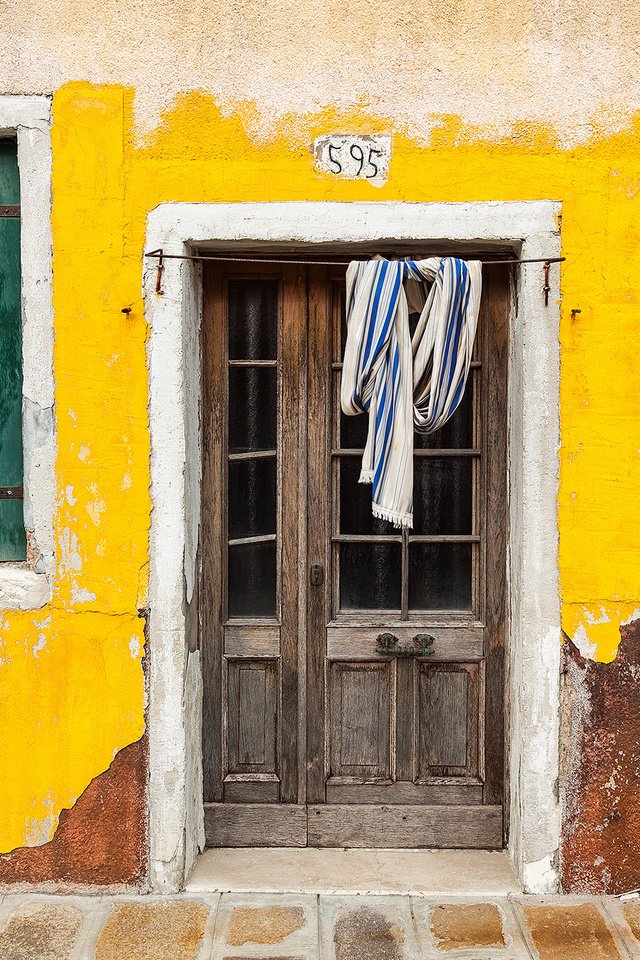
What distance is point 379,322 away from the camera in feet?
11.5

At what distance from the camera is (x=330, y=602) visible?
3986 millimetres

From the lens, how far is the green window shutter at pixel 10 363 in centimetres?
373

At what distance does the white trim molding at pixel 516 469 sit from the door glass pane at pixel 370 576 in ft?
1.77

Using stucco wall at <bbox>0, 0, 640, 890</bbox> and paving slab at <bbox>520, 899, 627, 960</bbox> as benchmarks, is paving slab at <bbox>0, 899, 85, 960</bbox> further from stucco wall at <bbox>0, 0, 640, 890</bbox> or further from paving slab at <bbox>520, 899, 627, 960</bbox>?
paving slab at <bbox>520, 899, 627, 960</bbox>

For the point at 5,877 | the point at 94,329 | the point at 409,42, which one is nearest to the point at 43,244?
the point at 94,329

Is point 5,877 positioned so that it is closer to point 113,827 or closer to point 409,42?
point 113,827

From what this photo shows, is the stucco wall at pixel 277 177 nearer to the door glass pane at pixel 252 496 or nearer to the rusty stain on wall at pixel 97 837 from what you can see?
the rusty stain on wall at pixel 97 837

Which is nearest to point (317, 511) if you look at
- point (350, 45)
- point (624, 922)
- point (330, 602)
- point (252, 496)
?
point (252, 496)

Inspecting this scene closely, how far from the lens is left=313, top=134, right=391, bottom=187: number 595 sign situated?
3594 millimetres

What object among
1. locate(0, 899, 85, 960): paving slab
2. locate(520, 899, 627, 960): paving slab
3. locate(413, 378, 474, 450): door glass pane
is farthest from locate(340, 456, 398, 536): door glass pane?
locate(0, 899, 85, 960): paving slab

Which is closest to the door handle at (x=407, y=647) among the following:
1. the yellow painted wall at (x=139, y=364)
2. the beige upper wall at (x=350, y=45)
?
the yellow painted wall at (x=139, y=364)

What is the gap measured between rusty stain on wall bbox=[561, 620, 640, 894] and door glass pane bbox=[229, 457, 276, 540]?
136 centimetres

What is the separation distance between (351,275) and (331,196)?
339 millimetres

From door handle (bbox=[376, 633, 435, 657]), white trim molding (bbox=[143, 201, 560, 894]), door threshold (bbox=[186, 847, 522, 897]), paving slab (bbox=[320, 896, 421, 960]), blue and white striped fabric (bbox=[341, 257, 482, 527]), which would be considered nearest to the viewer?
paving slab (bbox=[320, 896, 421, 960])
